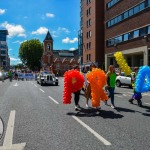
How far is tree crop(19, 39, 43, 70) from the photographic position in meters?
112

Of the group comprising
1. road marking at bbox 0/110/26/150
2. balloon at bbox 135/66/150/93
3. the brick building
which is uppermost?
the brick building

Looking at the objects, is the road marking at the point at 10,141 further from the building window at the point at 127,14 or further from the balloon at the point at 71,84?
the building window at the point at 127,14

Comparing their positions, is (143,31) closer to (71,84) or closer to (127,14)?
(127,14)

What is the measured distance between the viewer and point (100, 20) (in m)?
63.3

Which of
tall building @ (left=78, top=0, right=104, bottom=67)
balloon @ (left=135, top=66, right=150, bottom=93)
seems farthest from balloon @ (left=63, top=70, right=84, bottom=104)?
tall building @ (left=78, top=0, right=104, bottom=67)

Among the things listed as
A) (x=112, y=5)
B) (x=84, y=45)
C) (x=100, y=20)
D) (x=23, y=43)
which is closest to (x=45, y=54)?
(x=23, y=43)

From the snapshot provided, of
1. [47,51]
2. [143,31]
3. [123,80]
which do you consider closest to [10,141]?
[123,80]

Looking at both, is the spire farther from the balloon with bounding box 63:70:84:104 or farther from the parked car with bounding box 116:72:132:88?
the balloon with bounding box 63:70:84:104

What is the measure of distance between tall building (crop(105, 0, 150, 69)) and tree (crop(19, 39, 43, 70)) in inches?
2491

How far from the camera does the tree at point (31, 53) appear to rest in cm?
11206

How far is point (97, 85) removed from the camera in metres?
11.2

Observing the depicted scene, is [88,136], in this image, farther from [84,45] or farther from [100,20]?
[84,45]

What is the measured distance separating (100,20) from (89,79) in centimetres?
5364

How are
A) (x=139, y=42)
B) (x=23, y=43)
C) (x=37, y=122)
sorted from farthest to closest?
(x=23, y=43)
(x=139, y=42)
(x=37, y=122)
